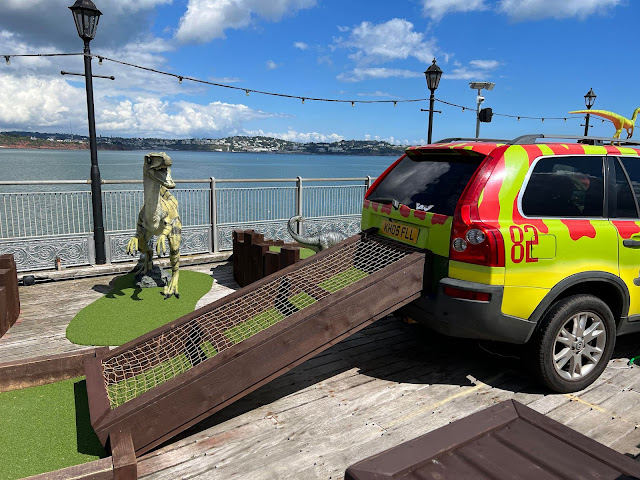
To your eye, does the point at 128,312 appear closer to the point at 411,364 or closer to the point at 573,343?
the point at 411,364

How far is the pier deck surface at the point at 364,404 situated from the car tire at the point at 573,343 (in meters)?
0.16

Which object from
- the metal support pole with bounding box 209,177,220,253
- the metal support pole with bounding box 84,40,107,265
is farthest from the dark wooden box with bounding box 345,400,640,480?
the metal support pole with bounding box 209,177,220,253

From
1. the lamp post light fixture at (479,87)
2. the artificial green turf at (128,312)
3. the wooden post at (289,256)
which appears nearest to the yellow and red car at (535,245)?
the wooden post at (289,256)

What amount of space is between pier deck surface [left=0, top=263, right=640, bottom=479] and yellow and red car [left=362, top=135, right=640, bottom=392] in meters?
0.39

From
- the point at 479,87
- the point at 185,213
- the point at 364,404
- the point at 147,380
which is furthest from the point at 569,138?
the point at 479,87

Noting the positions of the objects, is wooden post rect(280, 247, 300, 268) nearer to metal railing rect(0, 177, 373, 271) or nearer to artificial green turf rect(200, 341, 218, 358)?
artificial green turf rect(200, 341, 218, 358)

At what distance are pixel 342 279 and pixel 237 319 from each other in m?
1.00

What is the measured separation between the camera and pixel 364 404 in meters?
3.80

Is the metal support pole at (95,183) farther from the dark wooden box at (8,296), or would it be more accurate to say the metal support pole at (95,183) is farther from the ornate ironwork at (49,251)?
the dark wooden box at (8,296)

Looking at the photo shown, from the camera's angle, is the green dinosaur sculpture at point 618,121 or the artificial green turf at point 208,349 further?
the green dinosaur sculpture at point 618,121

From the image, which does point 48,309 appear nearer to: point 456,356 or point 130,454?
point 130,454

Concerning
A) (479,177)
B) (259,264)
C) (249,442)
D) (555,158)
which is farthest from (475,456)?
(259,264)

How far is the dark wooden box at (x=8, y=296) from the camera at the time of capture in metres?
5.29

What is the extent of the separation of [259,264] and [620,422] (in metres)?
4.71
